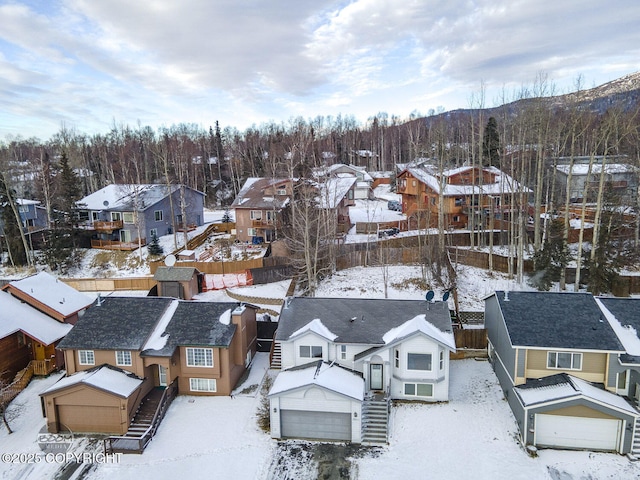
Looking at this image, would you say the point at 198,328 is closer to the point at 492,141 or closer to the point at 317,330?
the point at 317,330

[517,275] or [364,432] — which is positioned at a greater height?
[517,275]

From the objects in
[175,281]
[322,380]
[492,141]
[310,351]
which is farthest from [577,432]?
[492,141]

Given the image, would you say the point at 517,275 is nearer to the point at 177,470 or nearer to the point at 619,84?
the point at 177,470

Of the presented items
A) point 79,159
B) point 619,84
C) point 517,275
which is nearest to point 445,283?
point 517,275

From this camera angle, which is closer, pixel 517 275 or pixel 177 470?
pixel 177 470

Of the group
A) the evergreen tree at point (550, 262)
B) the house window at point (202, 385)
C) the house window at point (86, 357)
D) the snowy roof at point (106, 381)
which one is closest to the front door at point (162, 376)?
the snowy roof at point (106, 381)

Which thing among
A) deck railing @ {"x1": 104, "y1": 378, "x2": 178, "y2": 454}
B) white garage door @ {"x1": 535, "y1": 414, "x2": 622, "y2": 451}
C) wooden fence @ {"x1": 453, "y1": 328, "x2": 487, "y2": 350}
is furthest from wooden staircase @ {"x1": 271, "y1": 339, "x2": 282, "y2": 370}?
white garage door @ {"x1": 535, "y1": 414, "x2": 622, "y2": 451}

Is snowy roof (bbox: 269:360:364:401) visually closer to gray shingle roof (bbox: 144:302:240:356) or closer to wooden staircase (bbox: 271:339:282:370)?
gray shingle roof (bbox: 144:302:240:356)
